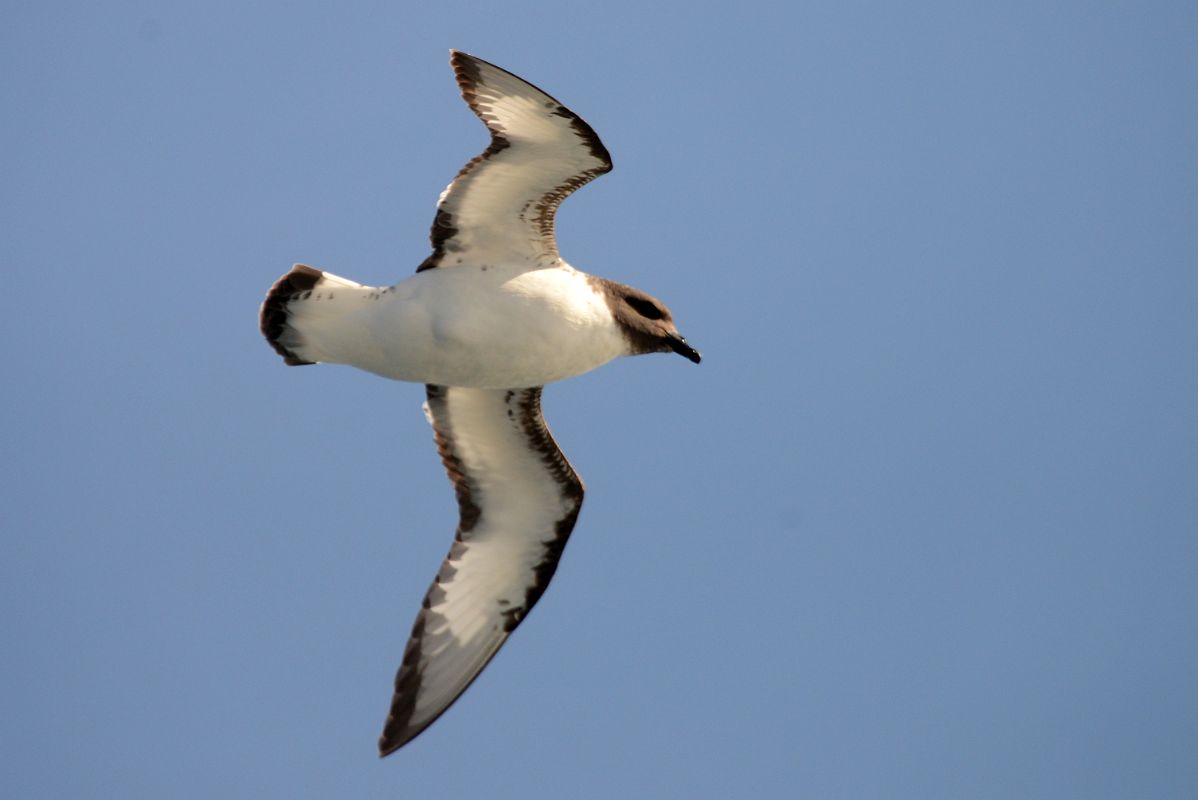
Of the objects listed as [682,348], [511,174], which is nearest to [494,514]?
[682,348]

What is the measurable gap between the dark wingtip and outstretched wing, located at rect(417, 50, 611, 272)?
3.49ft

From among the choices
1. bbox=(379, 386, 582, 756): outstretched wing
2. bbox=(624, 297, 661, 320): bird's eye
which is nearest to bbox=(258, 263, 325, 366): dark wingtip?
bbox=(379, 386, 582, 756): outstretched wing

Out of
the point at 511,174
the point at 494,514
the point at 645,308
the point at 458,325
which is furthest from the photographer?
the point at 494,514

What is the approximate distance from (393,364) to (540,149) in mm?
2276

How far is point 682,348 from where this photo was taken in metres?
15.5

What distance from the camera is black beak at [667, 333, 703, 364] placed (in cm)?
1539

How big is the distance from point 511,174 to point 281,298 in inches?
90.2

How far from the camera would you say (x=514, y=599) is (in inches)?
626

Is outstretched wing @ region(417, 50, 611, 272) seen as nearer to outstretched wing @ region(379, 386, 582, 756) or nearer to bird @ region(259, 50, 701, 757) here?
bird @ region(259, 50, 701, 757)

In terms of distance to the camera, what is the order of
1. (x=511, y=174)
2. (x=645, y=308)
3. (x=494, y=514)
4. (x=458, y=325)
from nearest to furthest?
1. (x=458, y=325)
2. (x=511, y=174)
3. (x=645, y=308)
4. (x=494, y=514)

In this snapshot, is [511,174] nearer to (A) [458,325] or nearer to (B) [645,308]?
(A) [458,325]

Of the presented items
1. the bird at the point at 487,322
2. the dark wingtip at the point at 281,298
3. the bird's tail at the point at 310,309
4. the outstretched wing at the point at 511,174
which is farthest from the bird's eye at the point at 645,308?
the dark wingtip at the point at 281,298

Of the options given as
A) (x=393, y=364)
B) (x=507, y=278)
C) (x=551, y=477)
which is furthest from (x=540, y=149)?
(x=551, y=477)

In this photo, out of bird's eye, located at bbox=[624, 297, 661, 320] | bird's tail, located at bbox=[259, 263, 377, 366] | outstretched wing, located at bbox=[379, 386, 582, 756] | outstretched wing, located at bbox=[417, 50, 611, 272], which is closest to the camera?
outstretched wing, located at bbox=[417, 50, 611, 272]
